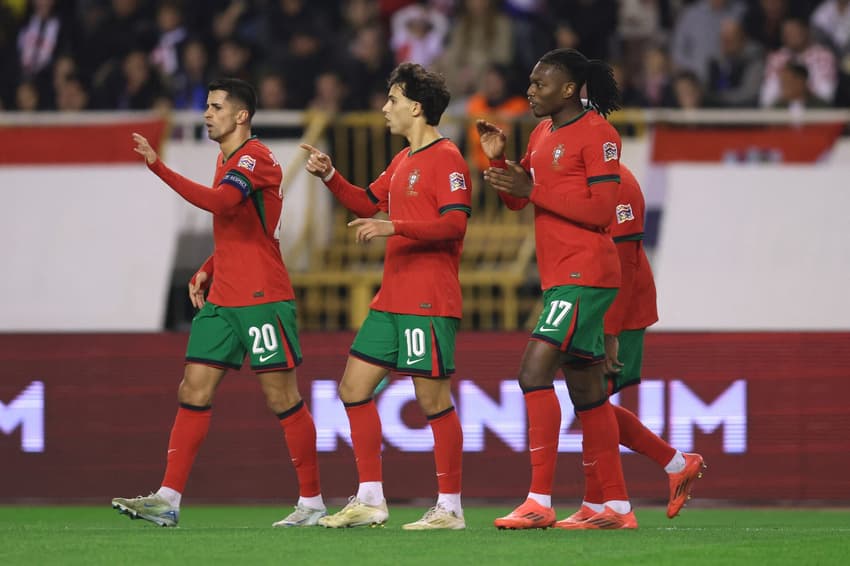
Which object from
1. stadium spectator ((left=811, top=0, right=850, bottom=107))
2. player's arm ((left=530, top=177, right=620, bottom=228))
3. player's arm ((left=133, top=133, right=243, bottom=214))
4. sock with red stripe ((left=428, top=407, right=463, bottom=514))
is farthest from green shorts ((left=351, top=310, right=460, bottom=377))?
stadium spectator ((left=811, top=0, right=850, bottom=107))

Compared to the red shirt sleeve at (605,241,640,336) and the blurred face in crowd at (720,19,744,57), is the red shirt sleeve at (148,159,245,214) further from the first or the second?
the blurred face in crowd at (720,19,744,57)

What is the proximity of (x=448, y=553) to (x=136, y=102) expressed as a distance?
947 cm

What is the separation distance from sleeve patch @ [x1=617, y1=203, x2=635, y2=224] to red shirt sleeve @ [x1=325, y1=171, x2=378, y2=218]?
125 centimetres

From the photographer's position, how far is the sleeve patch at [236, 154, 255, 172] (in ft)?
27.0

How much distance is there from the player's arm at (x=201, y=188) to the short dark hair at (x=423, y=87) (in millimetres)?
920

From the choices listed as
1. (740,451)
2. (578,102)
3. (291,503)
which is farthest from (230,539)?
(740,451)

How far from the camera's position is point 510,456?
10727 millimetres

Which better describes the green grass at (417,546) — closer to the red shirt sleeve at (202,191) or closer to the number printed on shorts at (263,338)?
the number printed on shorts at (263,338)

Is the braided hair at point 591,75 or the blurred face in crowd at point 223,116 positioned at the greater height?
the braided hair at point 591,75

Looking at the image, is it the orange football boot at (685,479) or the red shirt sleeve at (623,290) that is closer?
the red shirt sleeve at (623,290)

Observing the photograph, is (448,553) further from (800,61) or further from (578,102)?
(800,61)

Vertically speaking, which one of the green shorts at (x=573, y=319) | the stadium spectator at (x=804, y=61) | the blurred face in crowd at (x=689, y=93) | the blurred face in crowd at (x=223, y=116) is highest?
the stadium spectator at (x=804, y=61)

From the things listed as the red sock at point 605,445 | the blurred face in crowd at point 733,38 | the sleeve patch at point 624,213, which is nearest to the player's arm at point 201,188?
the sleeve patch at point 624,213

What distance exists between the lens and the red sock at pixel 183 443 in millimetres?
8227
